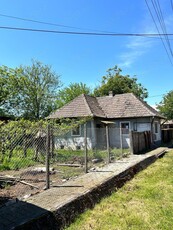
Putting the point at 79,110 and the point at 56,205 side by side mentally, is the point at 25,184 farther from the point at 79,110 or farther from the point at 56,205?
the point at 79,110

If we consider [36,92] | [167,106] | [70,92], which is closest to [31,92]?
[36,92]

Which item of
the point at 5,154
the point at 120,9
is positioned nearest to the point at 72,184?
the point at 5,154

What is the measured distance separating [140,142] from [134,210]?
10.1 metres

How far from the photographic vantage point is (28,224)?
326cm

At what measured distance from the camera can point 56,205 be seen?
402cm

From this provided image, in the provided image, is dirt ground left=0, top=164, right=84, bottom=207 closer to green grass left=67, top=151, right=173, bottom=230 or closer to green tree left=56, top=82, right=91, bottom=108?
green grass left=67, top=151, right=173, bottom=230

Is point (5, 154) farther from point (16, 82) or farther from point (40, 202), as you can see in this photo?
point (16, 82)

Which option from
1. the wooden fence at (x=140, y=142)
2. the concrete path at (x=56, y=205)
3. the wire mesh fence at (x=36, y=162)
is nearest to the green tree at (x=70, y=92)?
the wooden fence at (x=140, y=142)

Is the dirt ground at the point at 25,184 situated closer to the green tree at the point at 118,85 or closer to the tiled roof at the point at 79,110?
the tiled roof at the point at 79,110

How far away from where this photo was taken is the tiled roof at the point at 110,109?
17.6 metres

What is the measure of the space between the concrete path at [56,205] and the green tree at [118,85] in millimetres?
31625

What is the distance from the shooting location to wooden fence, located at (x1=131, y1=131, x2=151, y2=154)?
1287 cm

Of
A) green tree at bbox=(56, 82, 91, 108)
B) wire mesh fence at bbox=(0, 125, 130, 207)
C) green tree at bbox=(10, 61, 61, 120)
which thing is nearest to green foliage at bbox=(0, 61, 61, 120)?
green tree at bbox=(10, 61, 61, 120)

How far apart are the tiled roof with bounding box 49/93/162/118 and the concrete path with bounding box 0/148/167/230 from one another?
444 inches
